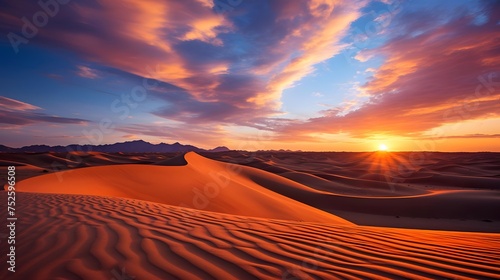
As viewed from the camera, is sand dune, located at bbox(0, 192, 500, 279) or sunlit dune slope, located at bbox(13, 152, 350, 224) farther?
sunlit dune slope, located at bbox(13, 152, 350, 224)

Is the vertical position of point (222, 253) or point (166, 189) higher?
point (222, 253)

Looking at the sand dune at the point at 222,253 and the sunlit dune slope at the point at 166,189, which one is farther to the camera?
the sunlit dune slope at the point at 166,189

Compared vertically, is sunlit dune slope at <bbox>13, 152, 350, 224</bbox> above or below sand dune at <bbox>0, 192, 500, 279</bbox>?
below

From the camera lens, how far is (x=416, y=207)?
15.5m

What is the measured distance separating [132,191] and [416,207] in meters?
16.1

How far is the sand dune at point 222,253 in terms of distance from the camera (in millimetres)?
2398

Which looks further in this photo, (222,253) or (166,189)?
(166,189)

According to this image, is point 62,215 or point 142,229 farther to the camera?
point 62,215

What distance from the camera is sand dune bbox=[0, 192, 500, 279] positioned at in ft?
7.87

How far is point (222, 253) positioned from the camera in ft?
9.32

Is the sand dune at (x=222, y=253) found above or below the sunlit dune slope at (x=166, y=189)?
above

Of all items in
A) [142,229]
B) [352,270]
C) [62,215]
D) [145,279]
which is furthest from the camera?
[62,215]

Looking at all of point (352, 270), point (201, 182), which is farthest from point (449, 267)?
point (201, 182)

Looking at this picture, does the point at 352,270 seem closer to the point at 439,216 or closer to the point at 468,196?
the point at 439,216
